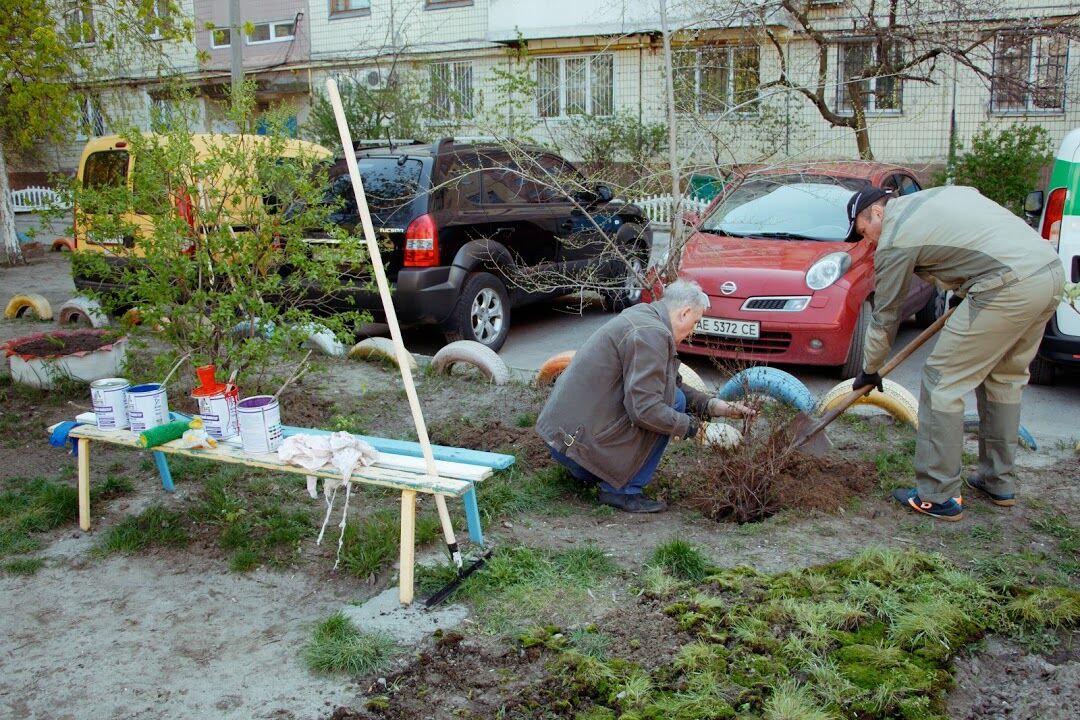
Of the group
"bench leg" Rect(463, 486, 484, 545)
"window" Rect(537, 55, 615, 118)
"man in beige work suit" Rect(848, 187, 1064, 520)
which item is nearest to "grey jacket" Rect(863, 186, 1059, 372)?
"man in beige work suit" Rect(848, 187, 1064, 520)

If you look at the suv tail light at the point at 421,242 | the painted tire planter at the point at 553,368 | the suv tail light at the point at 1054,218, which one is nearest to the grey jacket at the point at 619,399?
the painted tire planter at the point at 553,368

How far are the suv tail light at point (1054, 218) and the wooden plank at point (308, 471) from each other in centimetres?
528

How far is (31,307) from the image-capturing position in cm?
1007

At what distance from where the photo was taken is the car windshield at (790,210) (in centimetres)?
808

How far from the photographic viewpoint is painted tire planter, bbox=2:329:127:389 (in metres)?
7.03

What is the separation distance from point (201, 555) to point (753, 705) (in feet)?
8.67

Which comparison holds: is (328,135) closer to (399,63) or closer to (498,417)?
(399,63)

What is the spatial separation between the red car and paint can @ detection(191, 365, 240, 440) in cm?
348

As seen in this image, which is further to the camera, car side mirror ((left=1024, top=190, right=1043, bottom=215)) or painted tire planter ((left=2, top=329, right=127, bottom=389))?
car side mirror ((left=1024, top=190, right=1043, bottom=215))

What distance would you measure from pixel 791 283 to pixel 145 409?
4.78 meters

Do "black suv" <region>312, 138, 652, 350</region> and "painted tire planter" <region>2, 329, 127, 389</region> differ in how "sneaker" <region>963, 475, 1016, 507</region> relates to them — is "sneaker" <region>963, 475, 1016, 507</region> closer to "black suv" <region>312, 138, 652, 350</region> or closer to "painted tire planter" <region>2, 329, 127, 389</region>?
"black suv" <region>312, 138, 652, 350</region>

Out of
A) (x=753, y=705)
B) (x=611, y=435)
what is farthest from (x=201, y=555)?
(x=753, y=705)

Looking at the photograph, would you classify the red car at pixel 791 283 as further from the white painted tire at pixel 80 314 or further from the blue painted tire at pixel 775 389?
the white painted tire at pixel 80 314

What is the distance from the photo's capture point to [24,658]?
3.60 meters
